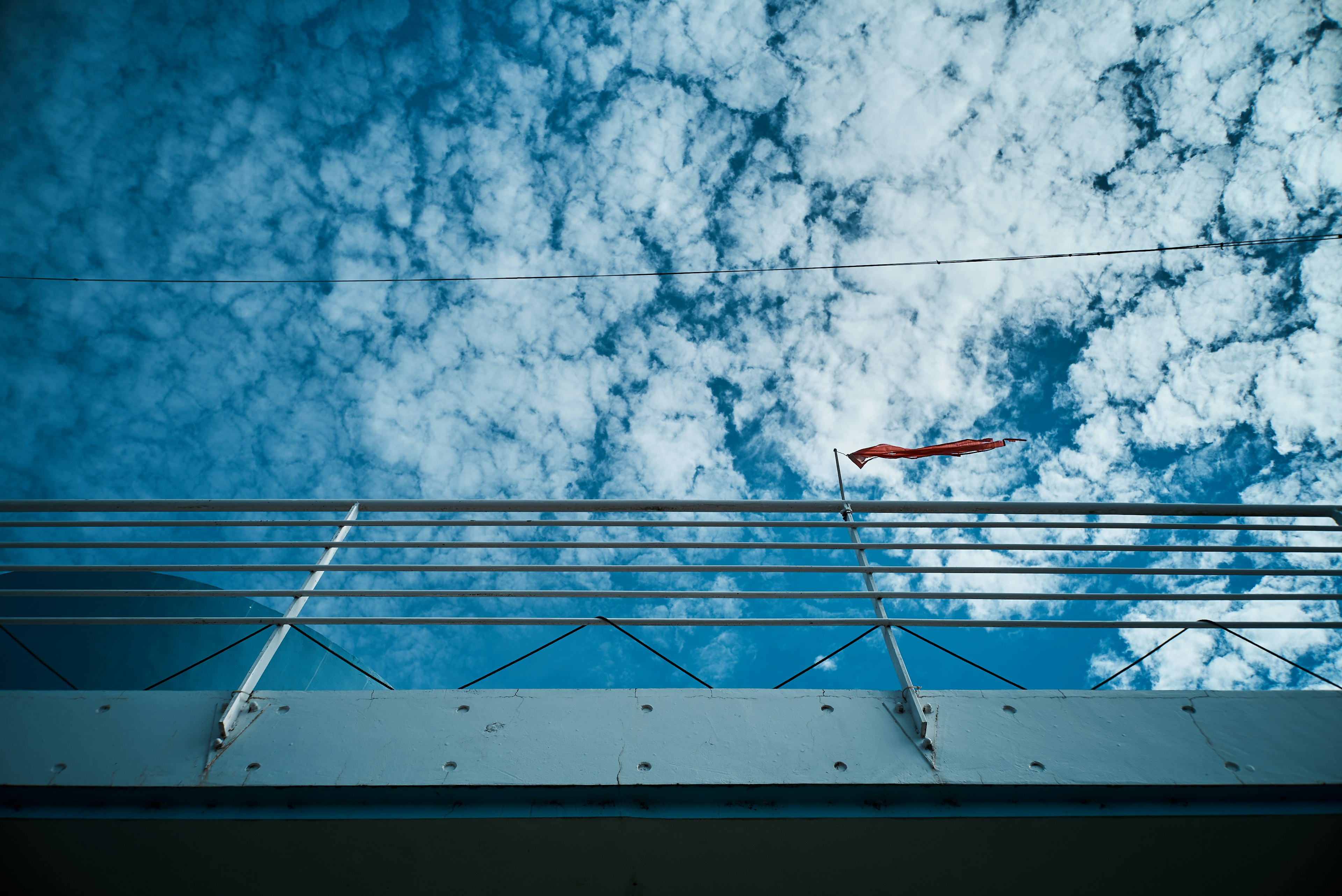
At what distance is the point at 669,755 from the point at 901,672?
3.09 feet

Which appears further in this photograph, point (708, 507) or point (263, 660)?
point (708, 507)

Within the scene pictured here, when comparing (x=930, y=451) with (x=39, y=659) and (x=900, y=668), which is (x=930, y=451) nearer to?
(x=900, y=668)

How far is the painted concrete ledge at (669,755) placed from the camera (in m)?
2.25

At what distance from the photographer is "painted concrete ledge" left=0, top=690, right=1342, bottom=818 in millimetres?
2252

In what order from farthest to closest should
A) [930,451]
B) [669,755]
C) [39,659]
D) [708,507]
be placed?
[930,451], [708,507], [39,659], [669,755]

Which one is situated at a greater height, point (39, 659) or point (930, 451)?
point (930, 451)

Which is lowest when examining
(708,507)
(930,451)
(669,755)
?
(669,755)

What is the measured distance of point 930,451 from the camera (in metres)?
7.33

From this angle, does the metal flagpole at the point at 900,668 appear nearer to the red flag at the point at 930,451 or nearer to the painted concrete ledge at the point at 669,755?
the painted concrete ledge at the point at 669,755

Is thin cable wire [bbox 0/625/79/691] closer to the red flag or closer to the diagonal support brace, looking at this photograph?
the diagonal support brace

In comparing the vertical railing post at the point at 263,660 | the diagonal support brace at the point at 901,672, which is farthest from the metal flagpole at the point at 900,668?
the vertical railing post at the point at 263,660

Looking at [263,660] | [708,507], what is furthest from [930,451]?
[263,660]

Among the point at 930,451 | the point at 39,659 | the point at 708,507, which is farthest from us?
the point at 930,451

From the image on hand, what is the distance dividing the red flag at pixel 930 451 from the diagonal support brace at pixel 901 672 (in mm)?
4409
